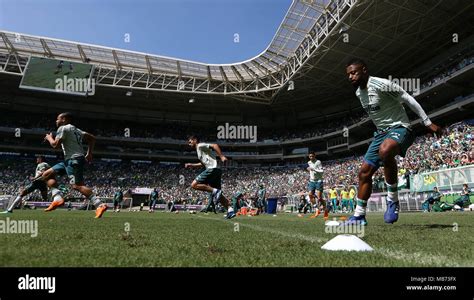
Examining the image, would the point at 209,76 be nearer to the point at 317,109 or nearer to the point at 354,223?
the point at 317,109

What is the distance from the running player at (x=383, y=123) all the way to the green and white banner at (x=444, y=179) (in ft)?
50.8

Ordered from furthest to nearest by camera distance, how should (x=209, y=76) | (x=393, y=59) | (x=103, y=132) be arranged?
(x=103, y=132)
(x=209, y=76)
(x=393, y=59)

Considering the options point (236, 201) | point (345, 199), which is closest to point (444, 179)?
point (345, 199)

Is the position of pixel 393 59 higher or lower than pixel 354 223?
higher

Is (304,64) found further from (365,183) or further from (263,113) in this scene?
(365,183)

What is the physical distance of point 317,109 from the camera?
166 ft

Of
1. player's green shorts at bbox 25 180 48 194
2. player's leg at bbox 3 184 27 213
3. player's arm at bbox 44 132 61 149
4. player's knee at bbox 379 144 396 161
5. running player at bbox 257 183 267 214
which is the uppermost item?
player's arm at bbox 44 132 61 149

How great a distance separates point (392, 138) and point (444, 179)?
16.9m

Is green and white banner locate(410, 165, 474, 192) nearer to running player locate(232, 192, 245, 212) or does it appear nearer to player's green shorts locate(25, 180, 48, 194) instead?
running player locate(232, 192, 245, 212)

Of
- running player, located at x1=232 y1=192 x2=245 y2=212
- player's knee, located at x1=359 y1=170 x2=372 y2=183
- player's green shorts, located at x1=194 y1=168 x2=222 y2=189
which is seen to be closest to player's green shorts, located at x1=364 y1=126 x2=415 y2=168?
player's knee, located at x1=359 y1=170 x2=372 y2=183

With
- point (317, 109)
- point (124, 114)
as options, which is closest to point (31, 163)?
point (124, 114)

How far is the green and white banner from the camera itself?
17.5 meters

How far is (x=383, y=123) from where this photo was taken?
5.25 meters
